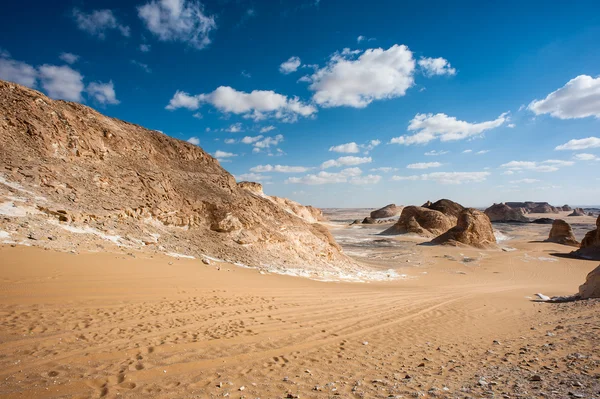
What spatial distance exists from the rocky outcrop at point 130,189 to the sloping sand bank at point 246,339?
7.24ft

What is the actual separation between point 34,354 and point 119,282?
3.28 metres

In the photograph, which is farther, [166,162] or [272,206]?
[272,206]

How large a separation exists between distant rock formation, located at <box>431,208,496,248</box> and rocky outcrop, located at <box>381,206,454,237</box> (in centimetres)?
838

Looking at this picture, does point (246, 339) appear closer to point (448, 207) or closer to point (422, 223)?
point (422, 223)

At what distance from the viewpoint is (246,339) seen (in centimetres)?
530

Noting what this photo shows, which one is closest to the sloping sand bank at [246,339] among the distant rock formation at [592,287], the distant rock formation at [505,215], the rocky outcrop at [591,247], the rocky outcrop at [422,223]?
the distant rock formation at [592,287]

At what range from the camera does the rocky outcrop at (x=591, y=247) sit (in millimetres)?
26041

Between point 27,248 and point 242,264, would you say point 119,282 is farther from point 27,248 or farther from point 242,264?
point 242,264

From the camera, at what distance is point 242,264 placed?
12.0m

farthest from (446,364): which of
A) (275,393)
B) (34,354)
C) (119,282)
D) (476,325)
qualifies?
(119,282)

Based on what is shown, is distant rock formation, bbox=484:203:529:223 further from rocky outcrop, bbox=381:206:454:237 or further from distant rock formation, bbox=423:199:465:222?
rocky outcrop, bbox=381:206:454:237

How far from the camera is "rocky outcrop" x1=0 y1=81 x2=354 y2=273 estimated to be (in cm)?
977

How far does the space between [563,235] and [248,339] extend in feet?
137

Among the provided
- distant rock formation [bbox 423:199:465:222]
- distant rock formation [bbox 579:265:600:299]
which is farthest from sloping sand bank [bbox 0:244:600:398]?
distant rock formation [bbox 423:199:465:222]
